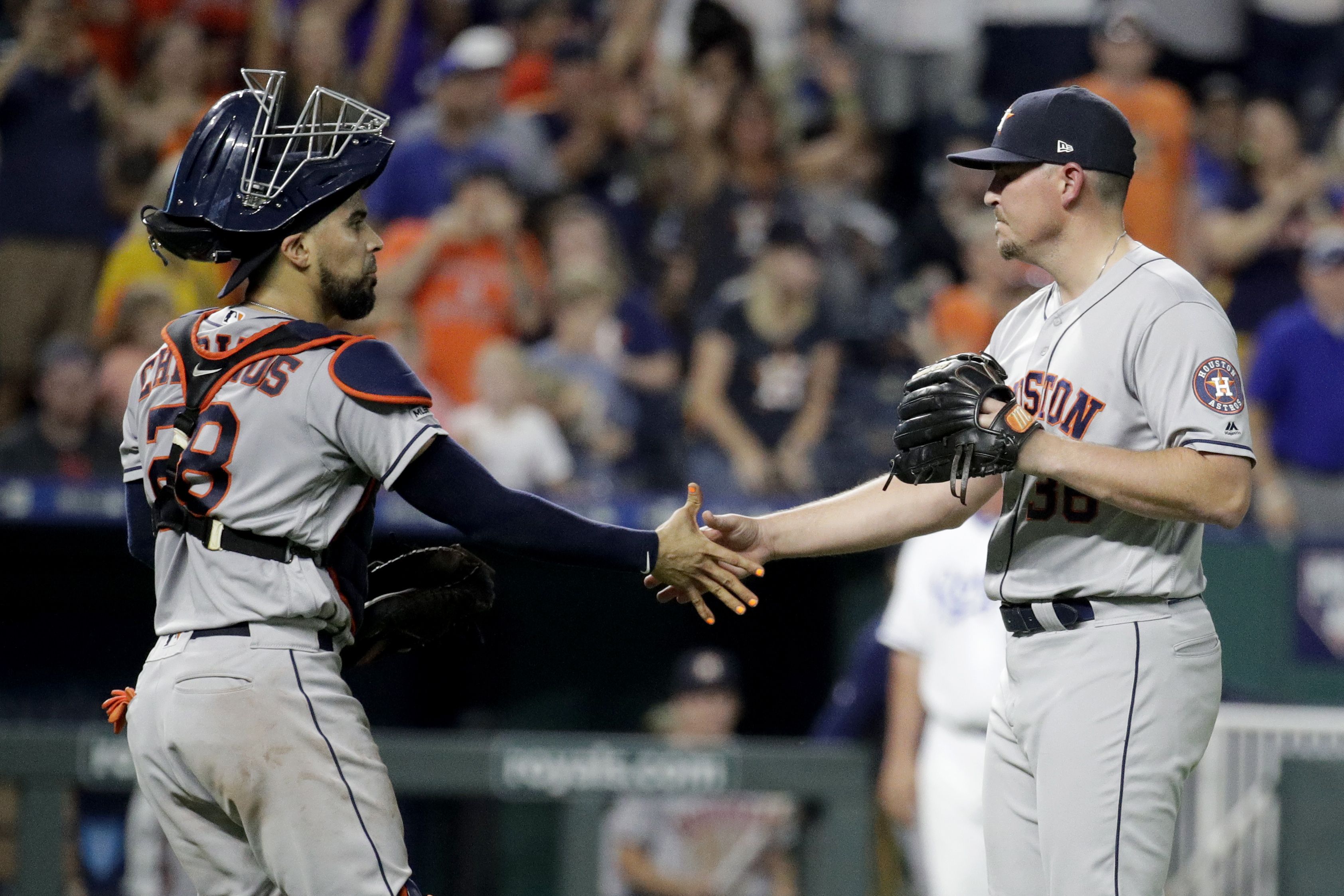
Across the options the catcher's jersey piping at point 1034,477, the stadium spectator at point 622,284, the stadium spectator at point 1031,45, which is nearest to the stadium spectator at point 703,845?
the stadium spectator at point 622,284

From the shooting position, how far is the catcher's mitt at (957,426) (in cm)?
288

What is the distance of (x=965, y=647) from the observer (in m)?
5.01

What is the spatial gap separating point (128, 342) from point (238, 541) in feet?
13.9

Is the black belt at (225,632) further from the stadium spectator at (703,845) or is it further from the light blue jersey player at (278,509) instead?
the stadium spectator at (703,845)

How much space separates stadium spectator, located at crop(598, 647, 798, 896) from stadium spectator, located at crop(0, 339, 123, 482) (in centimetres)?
264

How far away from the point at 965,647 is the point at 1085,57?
15.1 ft

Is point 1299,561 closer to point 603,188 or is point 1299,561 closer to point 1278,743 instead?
point 1278,743

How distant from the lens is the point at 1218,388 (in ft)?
9.36

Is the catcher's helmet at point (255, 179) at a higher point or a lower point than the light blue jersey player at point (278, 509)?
higher

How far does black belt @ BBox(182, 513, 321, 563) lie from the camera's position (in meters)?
2.81

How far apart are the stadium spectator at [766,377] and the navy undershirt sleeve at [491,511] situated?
394cm

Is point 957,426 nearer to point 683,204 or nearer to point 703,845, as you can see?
point 703,845

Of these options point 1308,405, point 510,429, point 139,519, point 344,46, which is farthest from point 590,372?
point 139,519

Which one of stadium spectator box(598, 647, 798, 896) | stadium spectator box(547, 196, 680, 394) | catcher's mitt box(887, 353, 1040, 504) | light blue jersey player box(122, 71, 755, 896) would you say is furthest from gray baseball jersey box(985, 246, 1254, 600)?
stadium spectator box(547, 196, 680, 394)
